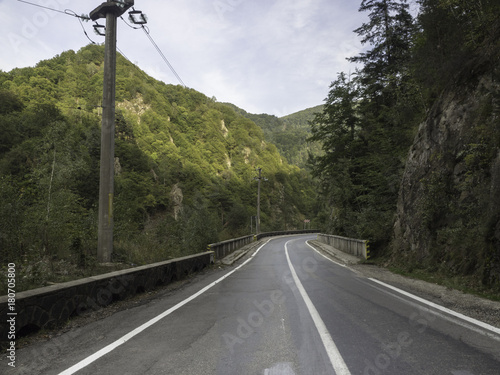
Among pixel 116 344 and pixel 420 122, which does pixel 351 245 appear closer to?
pixel 420 122

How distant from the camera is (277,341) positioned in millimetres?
4289

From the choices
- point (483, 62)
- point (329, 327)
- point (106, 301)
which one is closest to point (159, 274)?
point (106, 301)

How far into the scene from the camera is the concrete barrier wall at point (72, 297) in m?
4.59

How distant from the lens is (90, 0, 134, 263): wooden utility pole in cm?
983

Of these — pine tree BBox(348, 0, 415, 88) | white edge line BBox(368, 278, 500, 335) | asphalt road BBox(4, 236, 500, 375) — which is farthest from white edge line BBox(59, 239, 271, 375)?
pine tree BBox(348, 0, 415, 88)

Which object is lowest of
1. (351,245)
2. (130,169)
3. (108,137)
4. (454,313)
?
(351,245)

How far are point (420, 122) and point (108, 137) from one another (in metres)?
15.5

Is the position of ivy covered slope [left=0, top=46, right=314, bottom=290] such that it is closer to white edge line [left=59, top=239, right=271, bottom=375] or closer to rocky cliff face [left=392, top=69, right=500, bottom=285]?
white edge line [left=59, top=239, right=271, bottom=375]

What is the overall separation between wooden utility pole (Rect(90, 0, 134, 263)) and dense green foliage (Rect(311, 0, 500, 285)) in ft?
35.2

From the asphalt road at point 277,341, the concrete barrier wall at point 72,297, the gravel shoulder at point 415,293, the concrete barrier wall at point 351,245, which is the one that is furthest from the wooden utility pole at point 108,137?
the concrete barrier wall at point 351,245

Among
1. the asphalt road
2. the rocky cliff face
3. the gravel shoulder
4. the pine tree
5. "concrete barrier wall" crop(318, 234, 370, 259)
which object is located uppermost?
the pine tree

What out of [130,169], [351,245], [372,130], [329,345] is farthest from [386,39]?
[130,169]

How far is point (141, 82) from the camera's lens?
130 meters

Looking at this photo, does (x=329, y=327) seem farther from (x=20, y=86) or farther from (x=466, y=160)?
(x=20, y=86)
